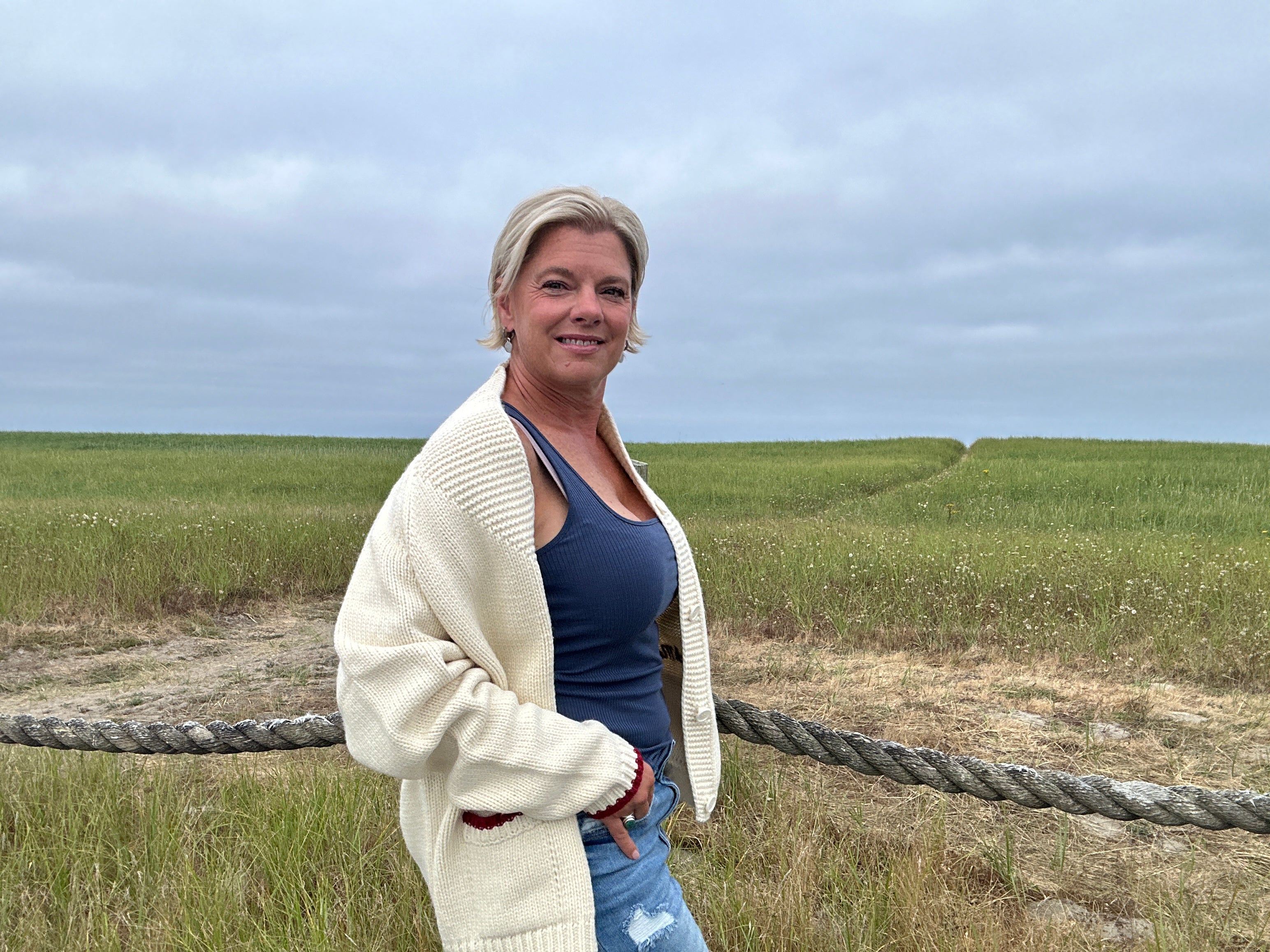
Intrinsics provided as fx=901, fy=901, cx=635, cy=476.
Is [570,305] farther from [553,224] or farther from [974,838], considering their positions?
[974,838]

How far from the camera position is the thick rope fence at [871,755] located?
226 cm

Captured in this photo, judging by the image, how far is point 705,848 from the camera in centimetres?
318

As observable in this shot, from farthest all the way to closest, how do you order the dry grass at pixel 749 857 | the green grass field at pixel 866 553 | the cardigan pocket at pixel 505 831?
the green grass field at pixel 866 553 < the dry grass at pixel 749 857 < the cardigan pocket at pixel 505 831

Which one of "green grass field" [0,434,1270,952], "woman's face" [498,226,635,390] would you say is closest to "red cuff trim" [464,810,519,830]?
"woman's face" [498,226,635,390]

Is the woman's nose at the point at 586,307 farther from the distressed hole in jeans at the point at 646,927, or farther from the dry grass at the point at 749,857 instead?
the dry grass at the point at 749,857

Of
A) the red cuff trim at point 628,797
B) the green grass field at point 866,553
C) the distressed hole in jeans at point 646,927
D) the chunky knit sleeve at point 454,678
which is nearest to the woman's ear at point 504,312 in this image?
the chunky knit sleeve at point 454,678

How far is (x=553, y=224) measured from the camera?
63.6 inches

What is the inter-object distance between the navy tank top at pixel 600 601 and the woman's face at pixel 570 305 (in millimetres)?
126

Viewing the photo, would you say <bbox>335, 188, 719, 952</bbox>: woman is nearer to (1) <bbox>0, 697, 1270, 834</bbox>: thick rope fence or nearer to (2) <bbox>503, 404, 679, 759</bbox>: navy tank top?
(2) <bbox>503, 404, 679, 759</bbox>: navy tank top

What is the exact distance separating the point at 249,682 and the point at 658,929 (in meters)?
5.33

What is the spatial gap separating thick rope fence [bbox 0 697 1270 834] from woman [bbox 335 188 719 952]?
67 centimetres

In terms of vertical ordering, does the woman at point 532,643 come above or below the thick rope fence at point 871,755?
above

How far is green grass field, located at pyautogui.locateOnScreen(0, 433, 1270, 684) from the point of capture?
6.64 m

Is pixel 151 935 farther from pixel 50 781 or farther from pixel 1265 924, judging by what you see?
pixel 1265 924
